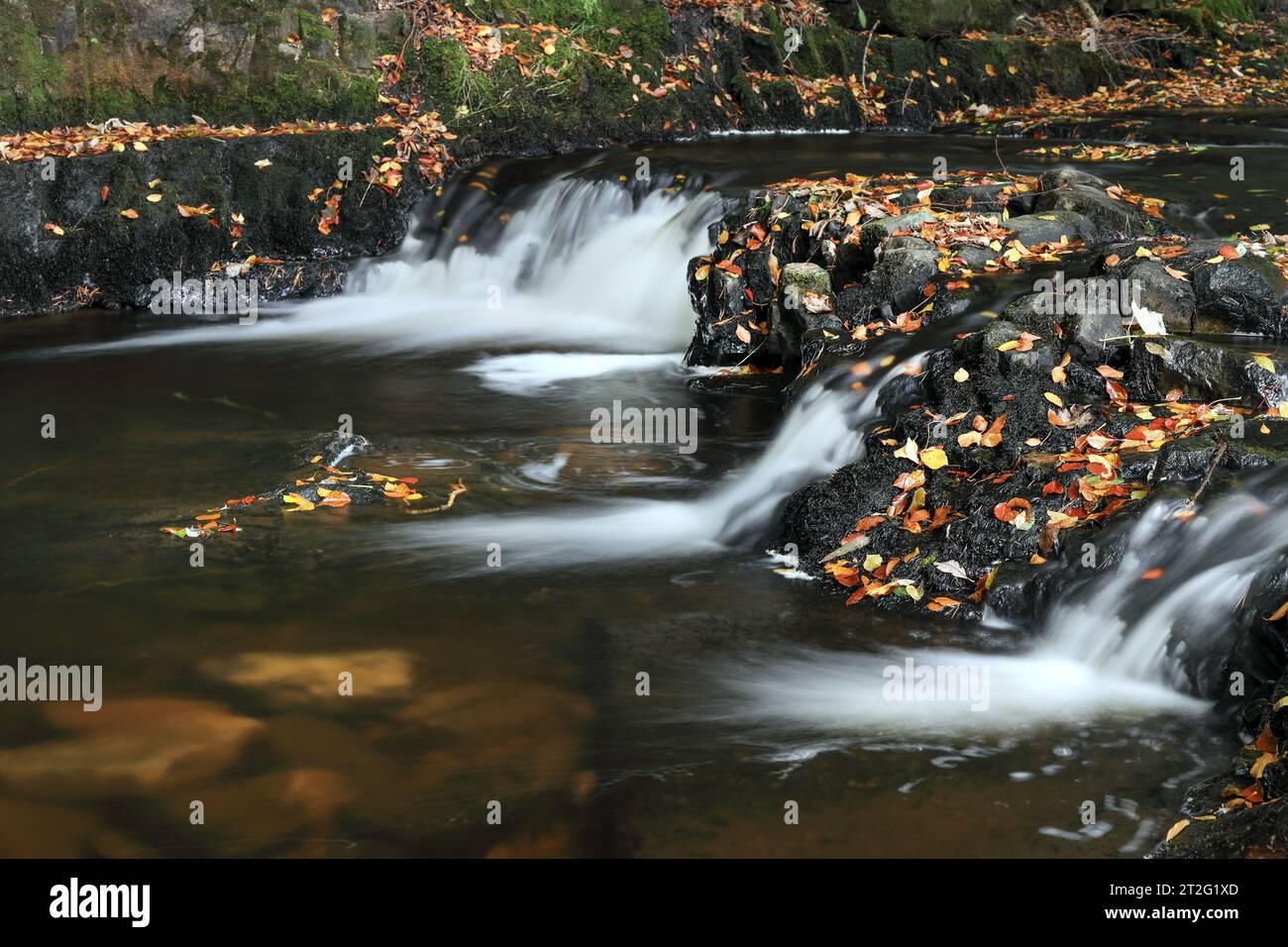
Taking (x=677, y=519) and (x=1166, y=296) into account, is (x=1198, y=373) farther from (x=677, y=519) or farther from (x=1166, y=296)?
(x=677, y=519)

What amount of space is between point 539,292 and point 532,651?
6764 millimetres

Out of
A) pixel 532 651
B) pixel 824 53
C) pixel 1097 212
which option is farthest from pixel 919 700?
pixel 824 53

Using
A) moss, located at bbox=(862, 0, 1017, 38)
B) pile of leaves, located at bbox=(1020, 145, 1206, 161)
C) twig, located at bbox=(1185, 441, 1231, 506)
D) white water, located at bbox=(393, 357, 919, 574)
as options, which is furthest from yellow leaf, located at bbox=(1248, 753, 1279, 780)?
moss, located at bbox=(862, 0, 1017, 38)

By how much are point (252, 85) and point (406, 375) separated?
4.90 metres

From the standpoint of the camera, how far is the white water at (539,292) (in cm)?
1052

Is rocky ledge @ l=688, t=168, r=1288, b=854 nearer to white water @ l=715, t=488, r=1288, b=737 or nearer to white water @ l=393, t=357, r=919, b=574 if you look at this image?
white water @ l=715, t=488, r=1288, b=737

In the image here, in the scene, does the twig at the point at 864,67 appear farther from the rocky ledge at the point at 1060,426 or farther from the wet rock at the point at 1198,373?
the wet rock at the point at 1198,373

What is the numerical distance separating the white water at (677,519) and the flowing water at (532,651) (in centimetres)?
2

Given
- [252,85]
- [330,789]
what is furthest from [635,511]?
[252,85]

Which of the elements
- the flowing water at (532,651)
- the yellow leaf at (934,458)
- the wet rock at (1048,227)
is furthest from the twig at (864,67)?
the yellow leaf at (934,458)

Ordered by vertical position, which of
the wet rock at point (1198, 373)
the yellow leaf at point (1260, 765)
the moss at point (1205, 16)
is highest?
the moss at point (1205, 16)

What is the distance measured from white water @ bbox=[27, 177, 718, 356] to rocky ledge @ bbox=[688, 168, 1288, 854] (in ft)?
8.02

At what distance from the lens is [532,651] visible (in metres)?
5.22

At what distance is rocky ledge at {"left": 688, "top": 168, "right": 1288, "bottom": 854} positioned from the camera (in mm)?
4707
